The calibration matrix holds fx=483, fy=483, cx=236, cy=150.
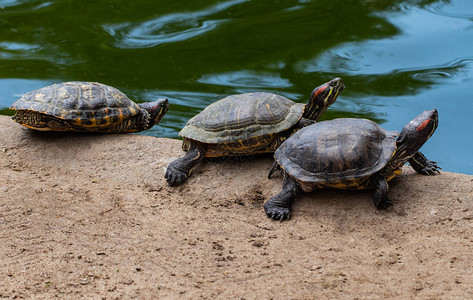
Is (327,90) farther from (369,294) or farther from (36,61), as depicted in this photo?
(36,61)

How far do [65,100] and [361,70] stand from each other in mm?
5348

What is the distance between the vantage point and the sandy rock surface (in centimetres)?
334

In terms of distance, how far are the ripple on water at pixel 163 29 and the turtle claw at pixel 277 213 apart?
21.0 feet

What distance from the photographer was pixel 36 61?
9789 millimetres

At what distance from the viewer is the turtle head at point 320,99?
5438mm

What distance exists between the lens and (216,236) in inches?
163

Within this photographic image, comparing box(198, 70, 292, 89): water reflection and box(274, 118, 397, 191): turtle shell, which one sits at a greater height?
box(274, 118, 397, 191): turtle shell

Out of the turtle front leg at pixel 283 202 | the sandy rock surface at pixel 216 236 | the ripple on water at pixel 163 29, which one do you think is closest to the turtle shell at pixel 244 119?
the sandy rock surface at pixel 216 236

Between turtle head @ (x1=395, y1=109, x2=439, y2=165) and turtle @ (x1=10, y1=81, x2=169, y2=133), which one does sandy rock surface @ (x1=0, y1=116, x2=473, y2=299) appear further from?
turtle @ (x1=10, y1=81, x2=169, y2=133)

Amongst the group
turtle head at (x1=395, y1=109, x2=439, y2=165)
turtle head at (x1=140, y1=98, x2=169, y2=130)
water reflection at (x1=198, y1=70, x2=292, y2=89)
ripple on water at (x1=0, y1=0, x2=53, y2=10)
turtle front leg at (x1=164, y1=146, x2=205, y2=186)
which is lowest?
water reflection at (x1=198, y1=70, x2=292, y2=89)

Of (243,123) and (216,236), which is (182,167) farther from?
(216,236)

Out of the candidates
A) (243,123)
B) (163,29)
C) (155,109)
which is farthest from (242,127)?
(163,29)

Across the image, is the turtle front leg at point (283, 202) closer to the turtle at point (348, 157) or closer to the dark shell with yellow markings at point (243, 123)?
the turtle at point (348, 157)

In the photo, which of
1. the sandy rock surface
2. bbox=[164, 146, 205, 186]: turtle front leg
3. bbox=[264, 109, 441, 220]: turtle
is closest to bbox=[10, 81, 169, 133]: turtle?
the sandy rock surface
